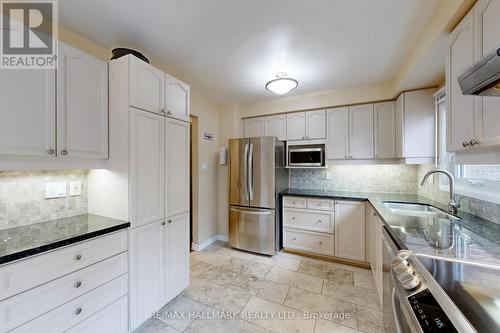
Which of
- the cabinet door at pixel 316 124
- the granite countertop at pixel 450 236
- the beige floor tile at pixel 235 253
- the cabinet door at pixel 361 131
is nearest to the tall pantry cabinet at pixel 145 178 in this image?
the beige floor tile at pixel 235 253

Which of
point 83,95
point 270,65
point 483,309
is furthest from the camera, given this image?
point 270,65

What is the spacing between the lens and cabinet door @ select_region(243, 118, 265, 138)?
138 inches

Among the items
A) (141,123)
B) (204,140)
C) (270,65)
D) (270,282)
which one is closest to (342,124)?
(270,65)

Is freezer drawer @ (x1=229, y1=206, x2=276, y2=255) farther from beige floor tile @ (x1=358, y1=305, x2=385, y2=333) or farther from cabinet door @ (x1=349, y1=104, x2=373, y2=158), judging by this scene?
cabinet door @ (x1=349, y1=104, x2=373, y2=158)

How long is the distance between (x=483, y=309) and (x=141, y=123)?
2.01 meters

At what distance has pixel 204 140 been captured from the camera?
3221 millimetres

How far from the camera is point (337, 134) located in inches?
118

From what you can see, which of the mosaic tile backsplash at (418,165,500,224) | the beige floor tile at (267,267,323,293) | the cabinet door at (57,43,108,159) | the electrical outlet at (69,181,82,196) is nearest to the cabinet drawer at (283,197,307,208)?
the beige floor tile at (267,267,323,293)

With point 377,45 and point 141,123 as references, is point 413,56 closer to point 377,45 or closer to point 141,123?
point 377,45

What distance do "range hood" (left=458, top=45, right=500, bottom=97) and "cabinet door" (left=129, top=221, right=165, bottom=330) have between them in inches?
82.1

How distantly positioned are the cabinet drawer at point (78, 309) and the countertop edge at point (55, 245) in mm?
360

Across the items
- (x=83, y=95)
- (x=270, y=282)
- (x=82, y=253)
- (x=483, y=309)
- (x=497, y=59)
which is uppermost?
(x=83, y=95)

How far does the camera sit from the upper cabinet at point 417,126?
2.35m

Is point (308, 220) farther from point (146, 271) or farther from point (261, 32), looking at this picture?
point (261, 32)
